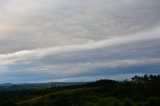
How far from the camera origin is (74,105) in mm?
199375

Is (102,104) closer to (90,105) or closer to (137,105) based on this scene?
(90,105)

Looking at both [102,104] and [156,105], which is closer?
[156,105]

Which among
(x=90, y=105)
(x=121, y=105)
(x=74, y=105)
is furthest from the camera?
(x=74, y=105)

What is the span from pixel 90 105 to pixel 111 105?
1469 cm

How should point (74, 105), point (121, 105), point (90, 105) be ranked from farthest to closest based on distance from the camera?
point (74, 105), point (90, 105), point (121, 105)

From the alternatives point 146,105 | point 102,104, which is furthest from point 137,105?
point 102,104

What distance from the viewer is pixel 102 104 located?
181125 millimetres

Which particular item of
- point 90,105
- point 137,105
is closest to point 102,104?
point 90,105

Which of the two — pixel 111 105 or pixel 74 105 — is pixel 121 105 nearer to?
pixel 111 105

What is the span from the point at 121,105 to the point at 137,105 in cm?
1036

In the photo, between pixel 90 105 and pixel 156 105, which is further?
pixel 90 105

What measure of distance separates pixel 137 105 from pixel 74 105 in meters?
47.1

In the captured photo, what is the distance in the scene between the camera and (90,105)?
174 m

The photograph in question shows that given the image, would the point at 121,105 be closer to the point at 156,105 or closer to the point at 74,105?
the point at 156,105
